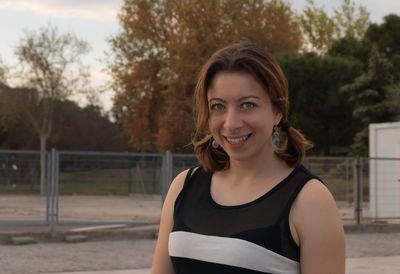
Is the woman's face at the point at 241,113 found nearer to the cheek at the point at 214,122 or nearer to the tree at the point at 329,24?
the cheek at the point at 214,122

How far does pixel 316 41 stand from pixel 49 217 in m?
33.3

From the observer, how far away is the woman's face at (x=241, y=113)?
6.17 feet

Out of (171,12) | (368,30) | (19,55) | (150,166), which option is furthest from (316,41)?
(150,166)

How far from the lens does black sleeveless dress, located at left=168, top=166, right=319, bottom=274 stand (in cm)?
178

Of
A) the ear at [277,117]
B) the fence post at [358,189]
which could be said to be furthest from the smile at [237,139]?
the fence post at [358,189]

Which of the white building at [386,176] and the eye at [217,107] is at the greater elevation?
the eye at [217,107]

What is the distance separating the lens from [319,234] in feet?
5.70

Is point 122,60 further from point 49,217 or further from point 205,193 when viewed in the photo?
point 205,193

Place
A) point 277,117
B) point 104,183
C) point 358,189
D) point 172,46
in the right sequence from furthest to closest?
point 172,46, point 358,189, point 104,183, point 277,117

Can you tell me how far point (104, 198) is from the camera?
1418cm

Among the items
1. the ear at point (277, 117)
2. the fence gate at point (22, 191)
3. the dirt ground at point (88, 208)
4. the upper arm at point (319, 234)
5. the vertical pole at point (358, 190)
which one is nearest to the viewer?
the upper arm at point (319, 234)

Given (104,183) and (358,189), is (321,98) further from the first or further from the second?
(104,183)

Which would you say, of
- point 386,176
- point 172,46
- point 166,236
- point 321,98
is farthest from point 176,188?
point 321,98

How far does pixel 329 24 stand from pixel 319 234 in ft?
138
